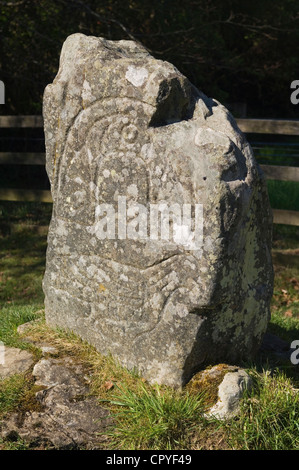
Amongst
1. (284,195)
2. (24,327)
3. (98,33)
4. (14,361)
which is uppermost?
(98,33)

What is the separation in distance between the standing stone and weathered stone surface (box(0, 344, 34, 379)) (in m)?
0.42

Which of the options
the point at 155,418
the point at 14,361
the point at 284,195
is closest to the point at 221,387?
the point at 155,418

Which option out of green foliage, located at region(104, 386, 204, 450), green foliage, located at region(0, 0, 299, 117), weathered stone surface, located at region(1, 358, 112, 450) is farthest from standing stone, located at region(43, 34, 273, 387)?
green foliage, located at region(0, 0, 299, 117)

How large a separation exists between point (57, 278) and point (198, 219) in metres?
1.29

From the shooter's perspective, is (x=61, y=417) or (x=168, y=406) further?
(x=61, y=417)

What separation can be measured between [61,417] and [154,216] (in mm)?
1272

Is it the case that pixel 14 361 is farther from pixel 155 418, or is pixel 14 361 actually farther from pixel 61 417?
pixel 155 418

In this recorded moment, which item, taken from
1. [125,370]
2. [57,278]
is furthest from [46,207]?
[125,370]

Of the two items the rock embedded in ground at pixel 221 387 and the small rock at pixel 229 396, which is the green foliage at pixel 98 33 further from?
the small rock at pixel 229 396

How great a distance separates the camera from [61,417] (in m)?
3.38

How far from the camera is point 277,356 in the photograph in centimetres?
417

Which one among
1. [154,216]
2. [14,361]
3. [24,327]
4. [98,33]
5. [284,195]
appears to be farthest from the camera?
[98,33]

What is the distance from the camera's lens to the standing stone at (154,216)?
331 cm

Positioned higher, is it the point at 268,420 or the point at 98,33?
the point at 98,33
